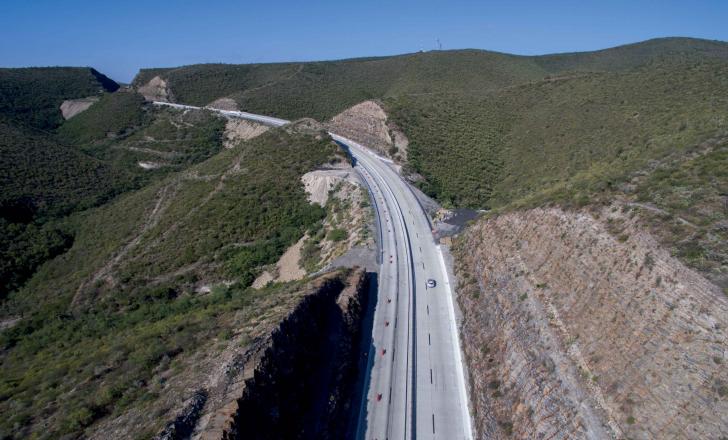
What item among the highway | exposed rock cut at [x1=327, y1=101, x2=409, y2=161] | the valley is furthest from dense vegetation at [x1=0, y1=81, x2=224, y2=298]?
the highway

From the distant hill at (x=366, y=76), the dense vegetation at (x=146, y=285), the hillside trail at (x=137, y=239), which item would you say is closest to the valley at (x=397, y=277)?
the dense vegetation at (x=146, y=285)

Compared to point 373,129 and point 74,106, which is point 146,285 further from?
point 74,106

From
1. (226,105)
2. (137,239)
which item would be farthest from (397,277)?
(226,105)

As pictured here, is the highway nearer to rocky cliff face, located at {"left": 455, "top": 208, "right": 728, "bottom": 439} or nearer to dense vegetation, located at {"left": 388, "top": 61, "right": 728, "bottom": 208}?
rocky cliff face, located at {"left": 455, "top": 208, "right": 728, "bottom": 439}

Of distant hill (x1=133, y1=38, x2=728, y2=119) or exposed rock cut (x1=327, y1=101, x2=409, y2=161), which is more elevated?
distant hill (x1=133, y1=38, x2=728, y2=119)

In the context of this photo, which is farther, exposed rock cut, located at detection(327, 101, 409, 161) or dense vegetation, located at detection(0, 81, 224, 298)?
exposed rock cut, located at detection(327, 101, 409, 161)

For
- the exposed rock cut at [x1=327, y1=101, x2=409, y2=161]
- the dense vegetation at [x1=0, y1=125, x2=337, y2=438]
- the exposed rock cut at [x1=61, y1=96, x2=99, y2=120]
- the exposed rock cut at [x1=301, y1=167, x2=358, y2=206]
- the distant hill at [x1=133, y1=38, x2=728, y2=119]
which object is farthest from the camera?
the exposed rock cut at [x1=61, y1=96, x2=99, y2=120]

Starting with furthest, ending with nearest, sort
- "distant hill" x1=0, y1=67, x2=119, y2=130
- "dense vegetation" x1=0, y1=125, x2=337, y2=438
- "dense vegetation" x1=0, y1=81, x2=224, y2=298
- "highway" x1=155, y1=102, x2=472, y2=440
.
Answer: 1. "distant hill" x1=0, y1=67, x2=119, y2=130
2. "dense vegetation" x1=0, y1=81, x2=224, y2=298
3. "highway" x1=155, y1=102, x2=472, y2=440
4. "dense vegetation" x1=0, y1=125, x2=337, y2=438

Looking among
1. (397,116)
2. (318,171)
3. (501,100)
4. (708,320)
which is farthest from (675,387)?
(501,100)

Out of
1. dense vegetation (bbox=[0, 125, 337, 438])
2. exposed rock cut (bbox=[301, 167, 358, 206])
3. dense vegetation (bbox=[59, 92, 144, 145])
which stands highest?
dense vegetation (bbox=[59, 92, 144, 145])
